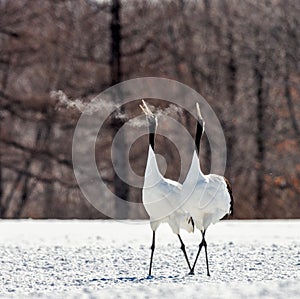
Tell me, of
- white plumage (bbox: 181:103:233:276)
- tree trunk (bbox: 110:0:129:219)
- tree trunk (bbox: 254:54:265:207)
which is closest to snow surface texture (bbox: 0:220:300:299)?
white plumage (bbox: 181:103:233:276)

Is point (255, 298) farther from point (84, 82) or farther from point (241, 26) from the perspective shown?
point (241, 26)

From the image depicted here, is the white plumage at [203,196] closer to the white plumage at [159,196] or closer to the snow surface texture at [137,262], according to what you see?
A: the white plumage at [159,196]

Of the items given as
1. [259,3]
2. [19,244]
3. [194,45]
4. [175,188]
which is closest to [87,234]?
[19,244]

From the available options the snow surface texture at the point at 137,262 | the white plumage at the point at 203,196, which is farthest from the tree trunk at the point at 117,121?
the white plumage at the point at 203,196

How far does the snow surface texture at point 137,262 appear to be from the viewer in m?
8.08

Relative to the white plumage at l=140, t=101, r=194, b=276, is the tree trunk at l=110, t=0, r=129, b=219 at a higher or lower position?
higher

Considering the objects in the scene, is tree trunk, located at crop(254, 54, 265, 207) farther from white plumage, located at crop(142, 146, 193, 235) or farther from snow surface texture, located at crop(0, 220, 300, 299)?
white plumage, located at crop(142, 146, 193, 235)

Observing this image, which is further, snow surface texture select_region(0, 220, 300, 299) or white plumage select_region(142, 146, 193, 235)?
white plumage select_region(142, 146, 193, 235)

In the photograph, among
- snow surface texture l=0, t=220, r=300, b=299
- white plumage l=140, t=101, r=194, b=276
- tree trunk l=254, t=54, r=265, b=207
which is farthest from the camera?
tree trunk l=254, t=54, r=265, b=207

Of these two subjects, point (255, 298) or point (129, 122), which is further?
point (129, 122)

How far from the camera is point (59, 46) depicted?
2608cm

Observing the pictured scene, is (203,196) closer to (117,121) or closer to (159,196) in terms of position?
(159,196)

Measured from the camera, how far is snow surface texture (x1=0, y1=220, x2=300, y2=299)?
26.5ft

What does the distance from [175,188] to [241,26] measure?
17.3 m
